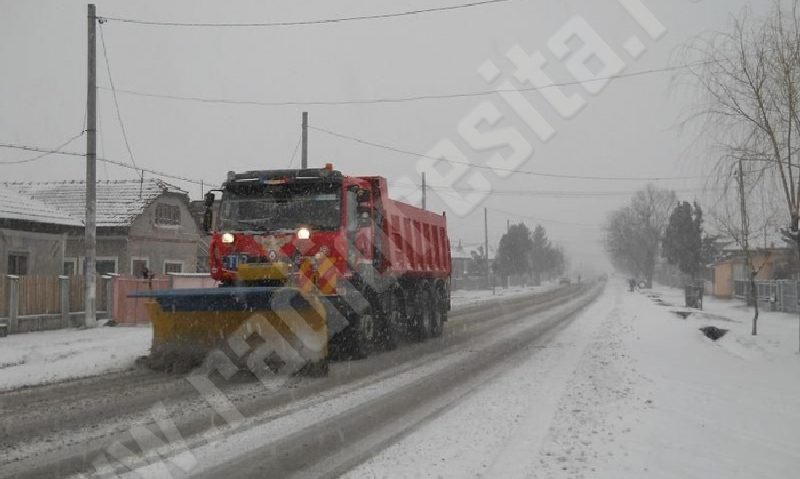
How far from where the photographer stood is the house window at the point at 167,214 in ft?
110

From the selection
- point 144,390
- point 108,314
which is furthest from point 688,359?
point 108,314

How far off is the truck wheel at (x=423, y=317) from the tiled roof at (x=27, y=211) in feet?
43.9

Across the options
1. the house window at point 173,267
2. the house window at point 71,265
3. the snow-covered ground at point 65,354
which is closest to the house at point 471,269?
the house window at point 173,267

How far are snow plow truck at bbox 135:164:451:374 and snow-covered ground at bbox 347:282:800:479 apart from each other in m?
2.91

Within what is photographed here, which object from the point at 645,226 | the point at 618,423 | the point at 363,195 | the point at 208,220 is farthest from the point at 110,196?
the point at 645,226

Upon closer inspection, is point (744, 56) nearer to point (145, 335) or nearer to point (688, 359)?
point (688, 359)

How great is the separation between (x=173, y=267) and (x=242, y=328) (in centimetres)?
2549

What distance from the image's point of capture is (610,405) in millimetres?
8391

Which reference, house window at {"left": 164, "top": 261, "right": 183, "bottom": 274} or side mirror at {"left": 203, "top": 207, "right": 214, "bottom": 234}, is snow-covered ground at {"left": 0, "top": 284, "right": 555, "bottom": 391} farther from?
house window at {"left": 164, "top": 261, "right": 183, "bottom": 274}

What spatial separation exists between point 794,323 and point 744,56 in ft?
44.2

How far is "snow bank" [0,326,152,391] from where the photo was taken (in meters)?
11.0

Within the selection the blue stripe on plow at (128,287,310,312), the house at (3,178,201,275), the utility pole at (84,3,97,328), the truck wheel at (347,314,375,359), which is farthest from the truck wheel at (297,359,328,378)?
the house at (3,178,201,275)

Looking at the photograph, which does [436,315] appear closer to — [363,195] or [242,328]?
[363,195]

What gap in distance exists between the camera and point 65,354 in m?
13.3
